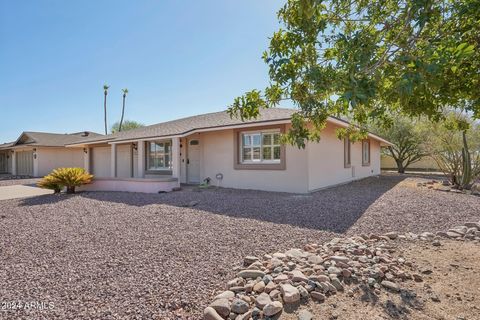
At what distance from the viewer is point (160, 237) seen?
5379 millimetres

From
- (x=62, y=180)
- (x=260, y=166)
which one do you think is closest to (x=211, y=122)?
(x=260, y=166)

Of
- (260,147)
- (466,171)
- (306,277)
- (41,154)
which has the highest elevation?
(41,154)

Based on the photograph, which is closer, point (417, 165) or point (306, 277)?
point (306, 277)

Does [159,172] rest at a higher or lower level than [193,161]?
lower

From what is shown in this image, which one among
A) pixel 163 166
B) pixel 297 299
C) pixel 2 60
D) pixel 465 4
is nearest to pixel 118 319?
pixel 297 299

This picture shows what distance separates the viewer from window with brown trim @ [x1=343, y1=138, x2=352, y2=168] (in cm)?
1416

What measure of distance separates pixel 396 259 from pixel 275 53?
351cm

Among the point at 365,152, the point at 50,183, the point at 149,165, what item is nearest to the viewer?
the point at 50,183

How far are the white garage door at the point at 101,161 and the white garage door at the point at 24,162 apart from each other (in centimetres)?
965

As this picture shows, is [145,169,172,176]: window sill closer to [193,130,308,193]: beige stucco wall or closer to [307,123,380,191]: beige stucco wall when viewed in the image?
[193,130,308,193]: beige stucco wall

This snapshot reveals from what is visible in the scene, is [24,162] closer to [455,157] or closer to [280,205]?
[280,205]

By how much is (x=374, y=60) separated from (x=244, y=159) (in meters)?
9.67

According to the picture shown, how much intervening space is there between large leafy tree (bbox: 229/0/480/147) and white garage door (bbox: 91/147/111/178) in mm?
18682

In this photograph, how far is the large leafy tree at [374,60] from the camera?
2.08 m
